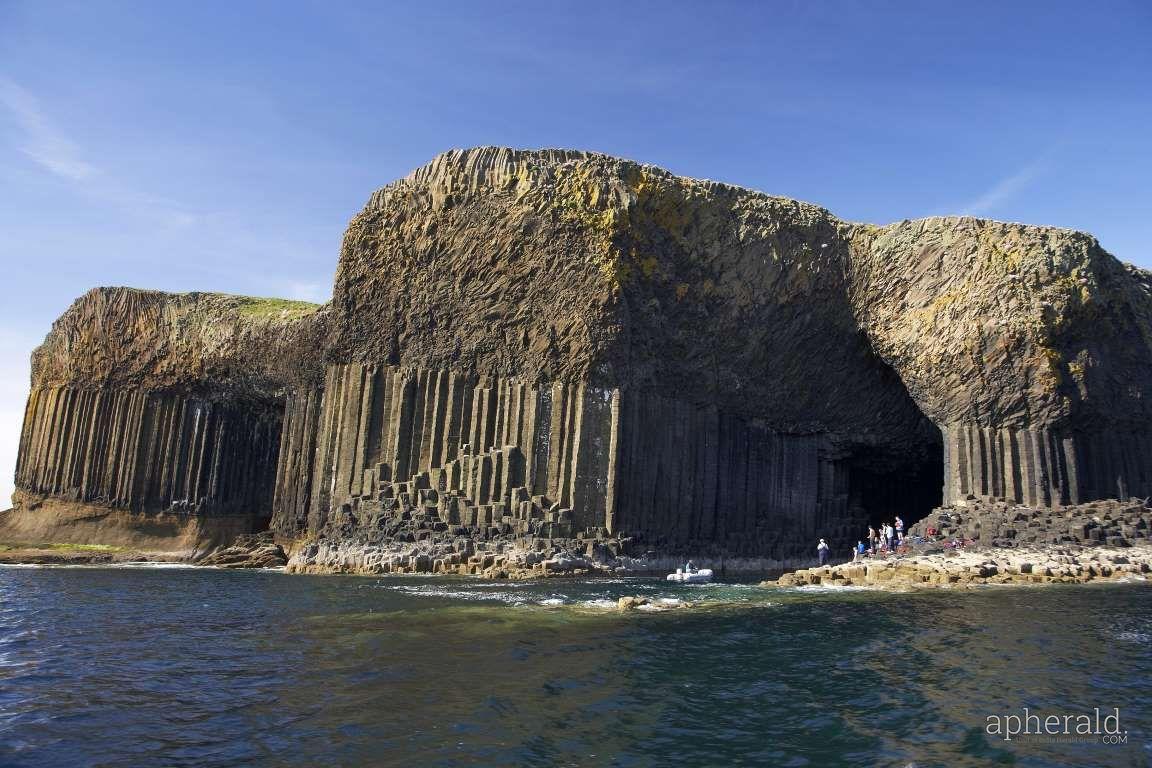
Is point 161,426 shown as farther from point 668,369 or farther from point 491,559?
point 668,369

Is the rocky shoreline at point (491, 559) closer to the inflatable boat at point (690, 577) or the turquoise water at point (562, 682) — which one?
the inflatable boat at point (690, 577)

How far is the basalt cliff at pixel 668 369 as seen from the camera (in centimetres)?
3781

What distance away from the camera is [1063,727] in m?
10.2

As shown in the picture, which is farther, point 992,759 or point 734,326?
point 734,326

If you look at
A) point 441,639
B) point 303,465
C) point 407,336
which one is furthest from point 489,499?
point 441,639

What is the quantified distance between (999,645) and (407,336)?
3109cm

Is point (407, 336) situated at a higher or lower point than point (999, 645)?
higher

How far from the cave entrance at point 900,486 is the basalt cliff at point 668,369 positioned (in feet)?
7.10

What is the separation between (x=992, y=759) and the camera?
907 cm

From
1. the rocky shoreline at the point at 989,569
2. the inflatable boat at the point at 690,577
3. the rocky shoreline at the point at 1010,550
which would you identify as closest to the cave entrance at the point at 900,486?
the rocky shoreline at the point at 1010,550

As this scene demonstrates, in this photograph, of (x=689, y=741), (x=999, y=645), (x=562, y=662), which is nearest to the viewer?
(x=689, y=741)

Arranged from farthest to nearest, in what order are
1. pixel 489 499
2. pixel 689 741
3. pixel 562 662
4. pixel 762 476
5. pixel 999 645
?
pixel 762 476
pixel 489 499
pixel 999 645
pixel 562 662
pixel 689 741

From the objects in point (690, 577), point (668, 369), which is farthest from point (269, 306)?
point (690, 577)

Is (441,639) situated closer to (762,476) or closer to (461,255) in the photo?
(461,255)
